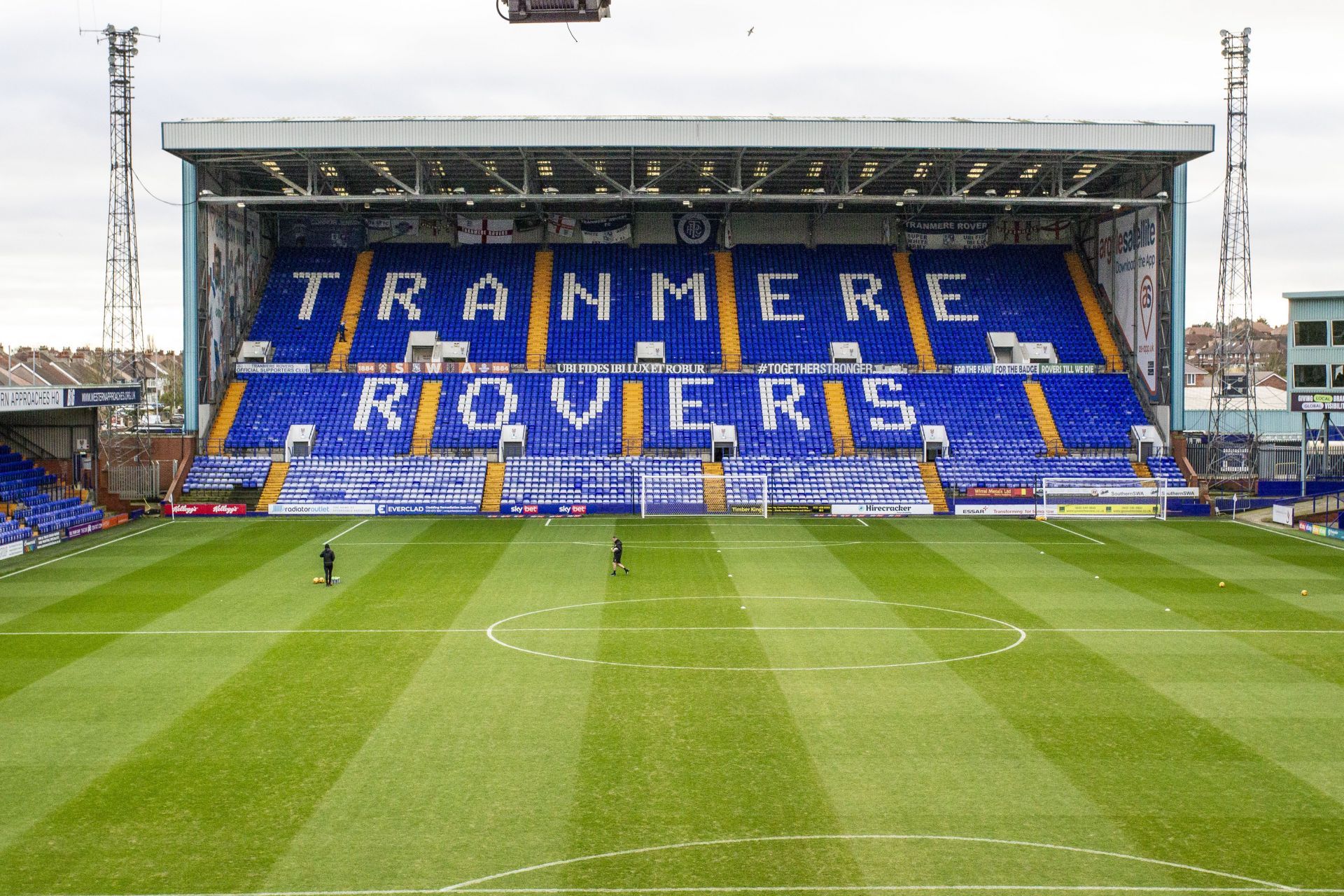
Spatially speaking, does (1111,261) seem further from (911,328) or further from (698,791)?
(698,791)

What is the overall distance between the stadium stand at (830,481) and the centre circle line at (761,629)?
1916cm

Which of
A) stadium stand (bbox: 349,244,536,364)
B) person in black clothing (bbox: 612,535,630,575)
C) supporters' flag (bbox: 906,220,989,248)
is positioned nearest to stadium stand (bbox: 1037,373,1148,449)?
supporters' flag (bbox: 906,220,989,248)

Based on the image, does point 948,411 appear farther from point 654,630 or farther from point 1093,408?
point 654,630

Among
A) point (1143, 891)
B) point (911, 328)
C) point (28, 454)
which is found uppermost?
point (911, 328)

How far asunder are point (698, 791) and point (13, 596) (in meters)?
21.6

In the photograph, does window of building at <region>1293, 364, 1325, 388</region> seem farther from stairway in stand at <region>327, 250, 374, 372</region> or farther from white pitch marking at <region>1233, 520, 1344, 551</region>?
stairway in stand at <region>327, 250, 374, 372</region>

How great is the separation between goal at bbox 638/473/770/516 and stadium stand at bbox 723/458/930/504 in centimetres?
6

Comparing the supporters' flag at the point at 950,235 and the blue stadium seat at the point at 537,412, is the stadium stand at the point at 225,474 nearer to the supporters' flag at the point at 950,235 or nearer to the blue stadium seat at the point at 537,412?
the blue stadium seat at the point at 537,412

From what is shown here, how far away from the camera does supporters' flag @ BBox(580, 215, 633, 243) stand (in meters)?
64.3

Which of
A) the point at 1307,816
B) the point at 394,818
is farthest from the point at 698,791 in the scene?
the point at 1307,816

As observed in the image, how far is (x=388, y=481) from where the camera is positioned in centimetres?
4947

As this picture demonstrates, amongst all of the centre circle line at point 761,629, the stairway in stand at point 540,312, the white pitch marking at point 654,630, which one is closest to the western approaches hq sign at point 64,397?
the white pitch marking at point 654,630

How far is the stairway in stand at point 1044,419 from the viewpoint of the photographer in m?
52.7

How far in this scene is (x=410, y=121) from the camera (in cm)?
5078
